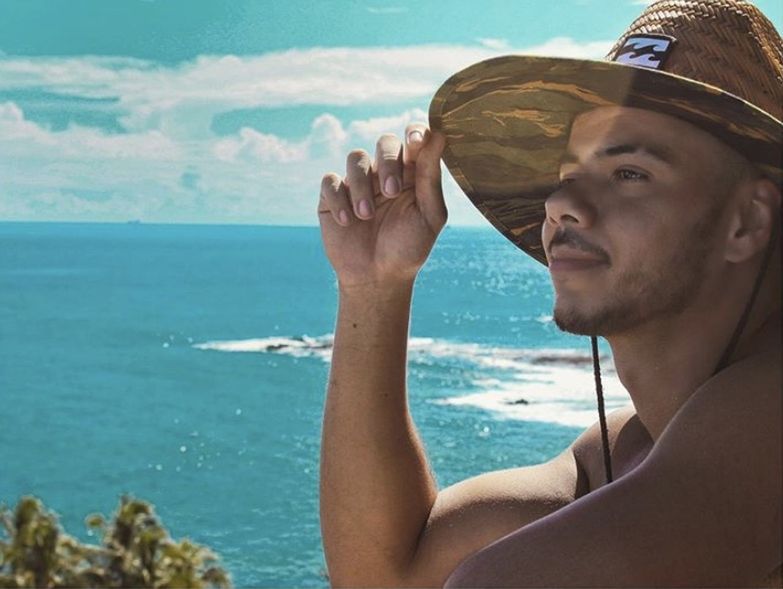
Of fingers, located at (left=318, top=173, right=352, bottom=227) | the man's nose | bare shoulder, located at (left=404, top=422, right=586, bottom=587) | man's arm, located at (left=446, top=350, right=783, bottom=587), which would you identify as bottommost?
man's arm, located at (left=446, top=350, right=783, bottom=587)

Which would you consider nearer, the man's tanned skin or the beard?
the man's tanned skin

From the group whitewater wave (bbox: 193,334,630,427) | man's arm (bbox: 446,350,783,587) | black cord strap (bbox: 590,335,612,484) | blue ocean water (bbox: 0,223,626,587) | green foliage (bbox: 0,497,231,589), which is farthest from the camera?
whitewater wave (bbox: 193,334,630,427)

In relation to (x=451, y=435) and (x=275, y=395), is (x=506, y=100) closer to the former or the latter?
(x=451, y=435)

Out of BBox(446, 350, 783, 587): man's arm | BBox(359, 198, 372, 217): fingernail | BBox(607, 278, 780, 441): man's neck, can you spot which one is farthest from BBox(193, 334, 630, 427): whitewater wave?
BBox(446, 350, 783, 587): man's arm

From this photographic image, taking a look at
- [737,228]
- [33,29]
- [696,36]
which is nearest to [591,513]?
[737,228]

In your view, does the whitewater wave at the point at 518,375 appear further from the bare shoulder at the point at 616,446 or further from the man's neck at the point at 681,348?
the man's neck at the point at 681,348

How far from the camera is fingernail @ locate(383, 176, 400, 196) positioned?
1.23m

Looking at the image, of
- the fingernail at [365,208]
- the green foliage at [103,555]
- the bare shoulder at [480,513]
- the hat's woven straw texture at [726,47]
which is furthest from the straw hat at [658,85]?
the green foliage at [103,555]

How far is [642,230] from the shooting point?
0.96m

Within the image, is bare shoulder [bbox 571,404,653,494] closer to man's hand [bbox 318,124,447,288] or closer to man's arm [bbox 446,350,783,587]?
man's hand [bbox 318,124,447,288]

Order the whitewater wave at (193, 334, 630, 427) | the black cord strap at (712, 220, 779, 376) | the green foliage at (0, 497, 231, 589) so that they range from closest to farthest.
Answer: the black cord strap at (712, 220, 779, 376) → the green foliage at (0, 497, 231, 589) → the whitewater wave at (193, 334, 630, 427)

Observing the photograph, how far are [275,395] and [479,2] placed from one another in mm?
36332

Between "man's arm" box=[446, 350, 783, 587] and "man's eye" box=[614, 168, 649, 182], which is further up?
"man's eye" box=[614, 168, 649, 182]

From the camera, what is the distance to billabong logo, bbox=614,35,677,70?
3.20 feet
